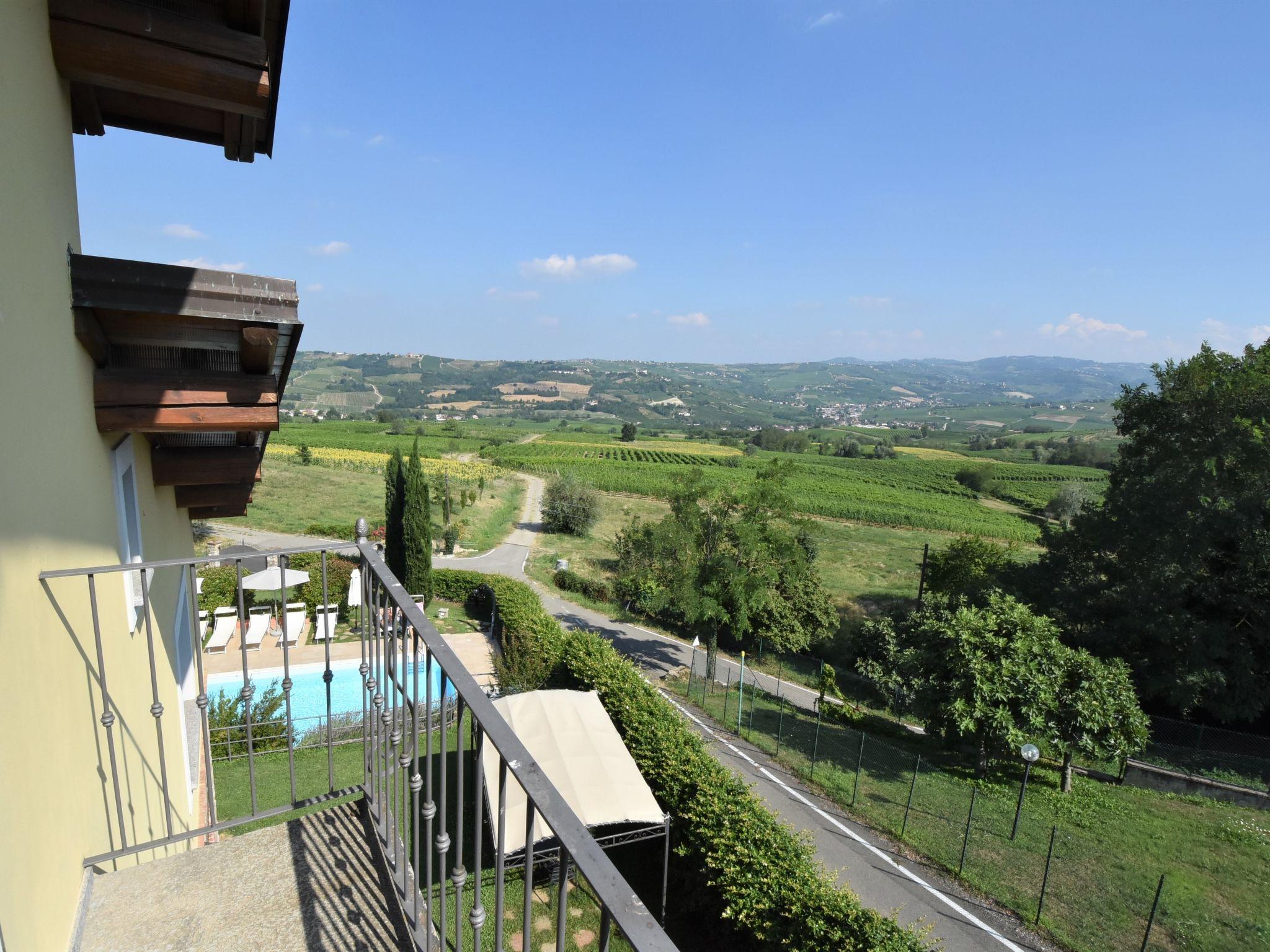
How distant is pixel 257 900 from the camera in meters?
2.55

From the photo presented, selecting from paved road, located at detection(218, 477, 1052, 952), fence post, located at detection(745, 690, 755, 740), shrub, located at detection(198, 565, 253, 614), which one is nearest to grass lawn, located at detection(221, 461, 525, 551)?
shrub, located at detection(198, 565, 253, 614)

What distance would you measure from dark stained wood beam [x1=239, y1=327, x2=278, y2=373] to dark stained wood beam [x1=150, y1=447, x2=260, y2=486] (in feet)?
6.84

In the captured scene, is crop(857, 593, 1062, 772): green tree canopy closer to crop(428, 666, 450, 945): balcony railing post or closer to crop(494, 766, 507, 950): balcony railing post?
crop(428, 666, 450, 945): balcony railing post

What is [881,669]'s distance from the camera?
17469mm

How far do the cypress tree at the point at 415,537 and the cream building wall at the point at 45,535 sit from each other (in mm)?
17447

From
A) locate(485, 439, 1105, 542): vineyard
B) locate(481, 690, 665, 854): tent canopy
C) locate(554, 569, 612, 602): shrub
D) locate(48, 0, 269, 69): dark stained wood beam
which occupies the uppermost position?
locate(48, 0, 269, 69): dark stained wood beam

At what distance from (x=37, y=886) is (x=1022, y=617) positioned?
15149 millimetres

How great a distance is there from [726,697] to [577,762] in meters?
8.60

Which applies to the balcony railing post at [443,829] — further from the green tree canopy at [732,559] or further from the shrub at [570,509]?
the shrub at [570,509]

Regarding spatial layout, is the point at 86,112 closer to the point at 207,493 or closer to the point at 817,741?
the point at 207,493

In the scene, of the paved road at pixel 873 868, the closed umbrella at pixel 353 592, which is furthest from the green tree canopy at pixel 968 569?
the closed umbrella at pixel 353 592

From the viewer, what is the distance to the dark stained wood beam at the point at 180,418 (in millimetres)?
2863

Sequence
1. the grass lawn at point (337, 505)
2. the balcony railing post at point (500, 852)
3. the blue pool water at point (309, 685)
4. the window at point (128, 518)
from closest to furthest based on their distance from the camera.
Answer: the balcony railing post at point (500, 852), the window at point (128, 518), the blue pool water at point (309, 685), the grass lawn at point (337, 505)

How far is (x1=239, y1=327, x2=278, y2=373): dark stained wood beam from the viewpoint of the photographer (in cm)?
270
